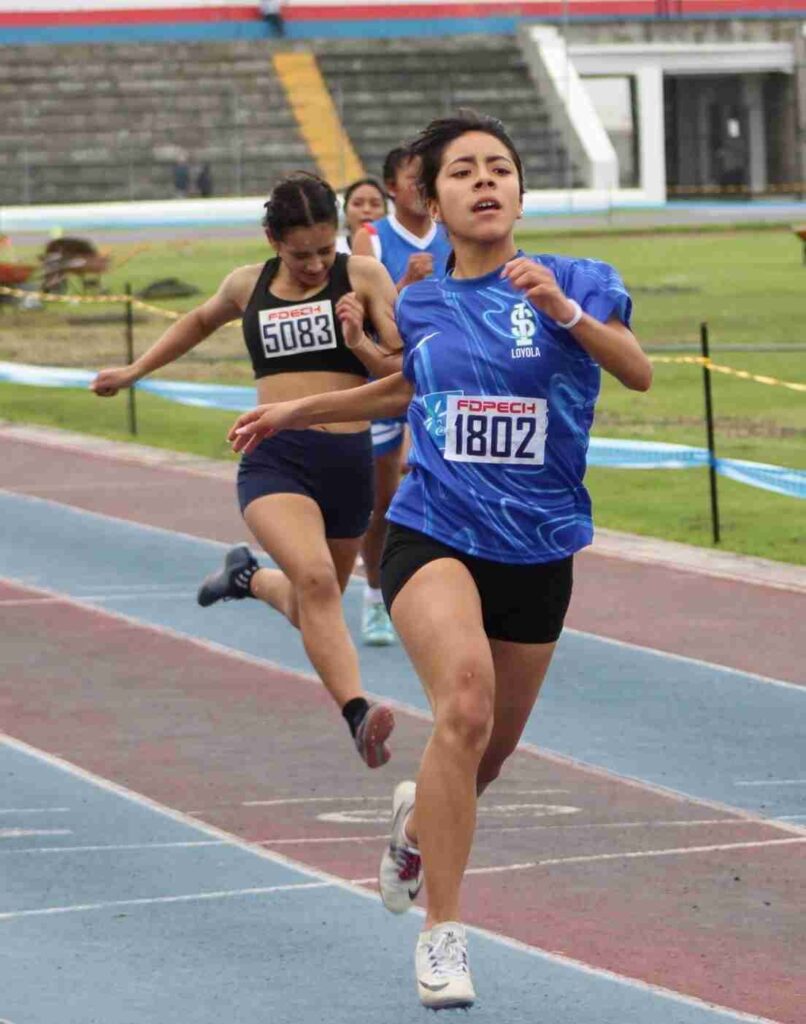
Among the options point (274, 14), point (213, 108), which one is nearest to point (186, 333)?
point (213, 108)

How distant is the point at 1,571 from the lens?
1387 cm

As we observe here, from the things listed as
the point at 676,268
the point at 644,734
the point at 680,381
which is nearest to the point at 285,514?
the point at 644,734

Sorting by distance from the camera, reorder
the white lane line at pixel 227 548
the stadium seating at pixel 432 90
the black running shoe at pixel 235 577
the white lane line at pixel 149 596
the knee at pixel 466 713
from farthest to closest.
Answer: the stadium seating at pixel 432 90 < the white lane line at pixel 149 596 < the white lane line at pixel 227 548 < the black running shoe at pixel 235 577 < the knee at pixel 466 713

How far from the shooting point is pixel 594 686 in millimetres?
10625

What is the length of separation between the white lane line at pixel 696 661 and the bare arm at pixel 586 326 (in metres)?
4.44

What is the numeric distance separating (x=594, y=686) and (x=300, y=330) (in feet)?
8.16

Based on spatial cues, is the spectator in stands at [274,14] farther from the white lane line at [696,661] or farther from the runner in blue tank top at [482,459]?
the runner in blue tank top at [482,459]

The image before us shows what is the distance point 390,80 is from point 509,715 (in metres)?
58.1

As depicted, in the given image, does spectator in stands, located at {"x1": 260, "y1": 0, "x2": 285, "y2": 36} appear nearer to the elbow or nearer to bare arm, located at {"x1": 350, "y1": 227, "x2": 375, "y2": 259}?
bare arm, located at {"x1": 350, "y1": 227, "x2": 375, "y2": 259}

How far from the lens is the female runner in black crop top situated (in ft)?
28.3

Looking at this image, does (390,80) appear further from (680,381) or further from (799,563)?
(799,563)

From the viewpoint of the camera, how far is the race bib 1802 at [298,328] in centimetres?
889

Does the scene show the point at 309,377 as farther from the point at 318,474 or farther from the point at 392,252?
the point at 392,252

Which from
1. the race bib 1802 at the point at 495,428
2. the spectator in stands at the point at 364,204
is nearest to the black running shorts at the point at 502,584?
the race bib 1802 at the point at 495,428
